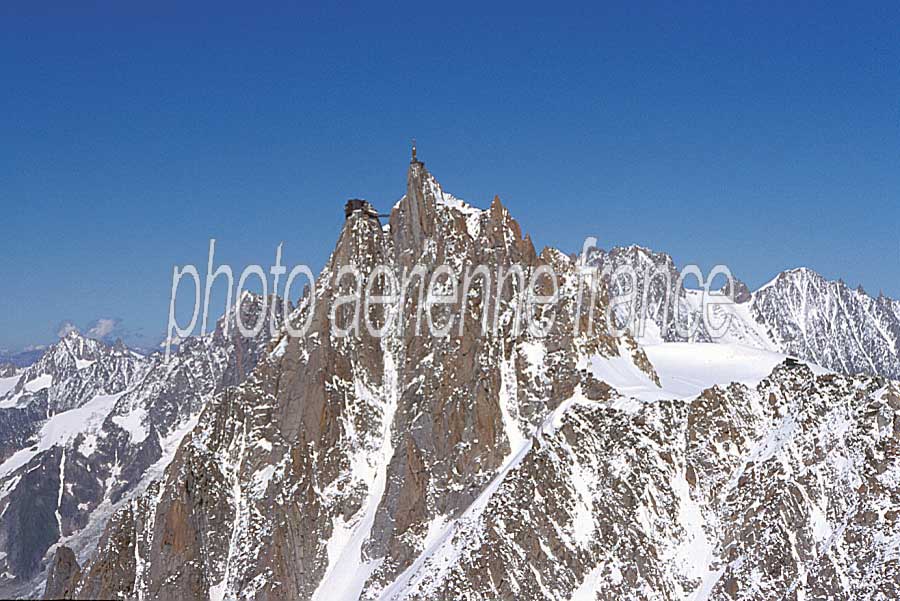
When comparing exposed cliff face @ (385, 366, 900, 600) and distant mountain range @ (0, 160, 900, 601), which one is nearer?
exposed cliff face @ (385, 366, 900, 600)

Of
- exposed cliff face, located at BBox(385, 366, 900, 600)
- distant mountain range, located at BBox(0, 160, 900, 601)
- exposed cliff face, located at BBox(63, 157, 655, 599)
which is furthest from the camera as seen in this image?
exposed cliff face, located at BBox(63, 157, 655, 599)

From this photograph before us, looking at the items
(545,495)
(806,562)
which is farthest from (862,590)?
(545,495)

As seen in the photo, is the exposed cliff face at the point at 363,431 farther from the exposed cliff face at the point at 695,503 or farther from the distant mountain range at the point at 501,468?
the exposed cliff face at the point at 695,503

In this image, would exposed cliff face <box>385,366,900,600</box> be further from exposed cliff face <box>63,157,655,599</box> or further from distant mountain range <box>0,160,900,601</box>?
exposed cliff face <box>63,157,655,599</box>

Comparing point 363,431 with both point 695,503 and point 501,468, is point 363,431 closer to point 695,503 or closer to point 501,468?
point 501,468

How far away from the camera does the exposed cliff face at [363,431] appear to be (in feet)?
481

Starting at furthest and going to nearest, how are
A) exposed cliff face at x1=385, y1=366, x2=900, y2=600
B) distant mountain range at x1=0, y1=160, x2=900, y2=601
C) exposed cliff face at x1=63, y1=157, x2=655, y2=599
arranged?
exposed cliff face at x1=63, y1=157, x2=655, y2=599 < distant mountain range at x1=0, y1=160, x2=900, y2=601 < exposed cliff face at x1=385, y1=366, x2=900, y2=600

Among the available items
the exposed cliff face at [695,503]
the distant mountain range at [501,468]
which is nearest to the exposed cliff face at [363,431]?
the distant mountain range at [501,468]

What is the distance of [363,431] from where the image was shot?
165 m

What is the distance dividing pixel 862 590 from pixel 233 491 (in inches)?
4059

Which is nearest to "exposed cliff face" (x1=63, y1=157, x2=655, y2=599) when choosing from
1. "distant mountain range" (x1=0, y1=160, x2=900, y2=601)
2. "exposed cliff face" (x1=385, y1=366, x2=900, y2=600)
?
"distant mountain range" (x1=0, y1=160, x2=900, y2=601)

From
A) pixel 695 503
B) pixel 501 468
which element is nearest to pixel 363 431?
pixel 501 468

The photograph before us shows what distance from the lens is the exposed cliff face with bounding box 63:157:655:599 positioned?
146750mm

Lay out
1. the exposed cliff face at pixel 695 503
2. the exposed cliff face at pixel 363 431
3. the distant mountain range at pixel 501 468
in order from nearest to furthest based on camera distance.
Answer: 1. the exposed cliff face at pixel 695 503
2. the distant mountain range at pixel 501 468
3. the exposed cliff face at pixel 363 431
